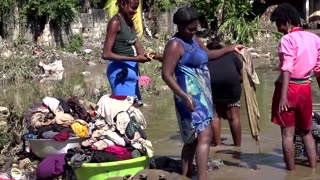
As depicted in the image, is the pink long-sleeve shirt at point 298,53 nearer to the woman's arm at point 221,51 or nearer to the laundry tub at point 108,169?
the woman's arm at point 221,51

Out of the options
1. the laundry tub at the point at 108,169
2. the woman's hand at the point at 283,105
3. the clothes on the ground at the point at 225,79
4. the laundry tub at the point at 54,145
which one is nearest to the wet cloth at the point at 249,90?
the woman's hand at the point at 283,105

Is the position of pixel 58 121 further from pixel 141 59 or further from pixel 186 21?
pixel 186 21

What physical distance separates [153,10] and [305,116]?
818 inches

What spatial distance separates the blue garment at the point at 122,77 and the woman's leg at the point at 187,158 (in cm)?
73

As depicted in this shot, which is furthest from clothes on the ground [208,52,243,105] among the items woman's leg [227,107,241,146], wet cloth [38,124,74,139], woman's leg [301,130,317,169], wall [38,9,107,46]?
wall [38,9,107,46]

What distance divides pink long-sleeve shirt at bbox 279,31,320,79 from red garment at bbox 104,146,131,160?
1.62 meters

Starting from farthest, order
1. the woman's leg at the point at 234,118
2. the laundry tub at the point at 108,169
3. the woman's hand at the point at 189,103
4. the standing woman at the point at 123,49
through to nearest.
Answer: the woman's leg at the point at 234,118 → the standing woman at the point at 123,49 → the laundry tub at the point at 108,169 → the woman's hand at the point at 189,103

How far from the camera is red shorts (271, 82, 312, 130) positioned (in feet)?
19.7

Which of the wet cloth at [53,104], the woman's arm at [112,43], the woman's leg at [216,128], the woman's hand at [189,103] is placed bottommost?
the woman's leg at [216,128]

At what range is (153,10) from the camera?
86.8 ft

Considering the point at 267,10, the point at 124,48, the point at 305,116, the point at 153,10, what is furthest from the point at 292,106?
the point at 267,10

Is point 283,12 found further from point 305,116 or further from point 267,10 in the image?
point 267,10

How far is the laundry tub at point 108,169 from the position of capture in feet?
17.8

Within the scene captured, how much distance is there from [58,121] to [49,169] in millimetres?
679
